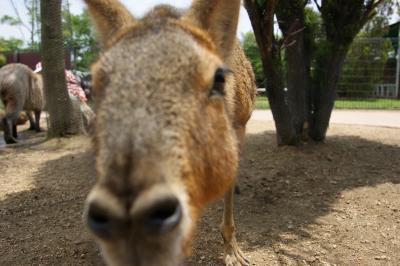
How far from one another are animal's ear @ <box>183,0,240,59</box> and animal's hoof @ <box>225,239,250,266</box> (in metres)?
2.17

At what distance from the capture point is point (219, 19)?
3.16 m

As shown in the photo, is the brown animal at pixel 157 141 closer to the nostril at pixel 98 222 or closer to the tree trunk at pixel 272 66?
the nostril at pixel 98 222

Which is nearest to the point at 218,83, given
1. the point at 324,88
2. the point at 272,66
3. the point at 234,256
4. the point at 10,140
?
the point at 234,256

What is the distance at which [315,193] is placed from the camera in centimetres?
614

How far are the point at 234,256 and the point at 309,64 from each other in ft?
17.7

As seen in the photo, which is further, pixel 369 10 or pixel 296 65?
pixel 296 65

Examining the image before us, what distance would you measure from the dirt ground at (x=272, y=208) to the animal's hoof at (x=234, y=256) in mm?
130

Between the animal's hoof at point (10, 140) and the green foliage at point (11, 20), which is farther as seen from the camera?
the green foliage at point (11, 20)

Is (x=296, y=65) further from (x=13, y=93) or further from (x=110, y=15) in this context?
(x=13, y=93)

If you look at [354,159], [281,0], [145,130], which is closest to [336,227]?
[354,159]

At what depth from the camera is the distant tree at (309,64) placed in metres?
7.67

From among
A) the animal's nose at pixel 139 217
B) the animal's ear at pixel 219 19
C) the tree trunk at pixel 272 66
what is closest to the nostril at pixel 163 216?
the animal's nose at pixel 139 217

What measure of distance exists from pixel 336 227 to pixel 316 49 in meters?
4.62

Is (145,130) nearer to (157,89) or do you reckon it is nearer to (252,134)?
(157,89)
